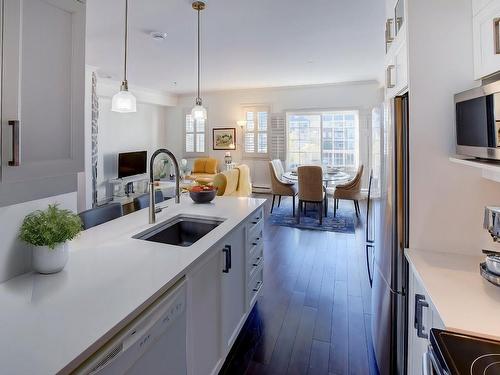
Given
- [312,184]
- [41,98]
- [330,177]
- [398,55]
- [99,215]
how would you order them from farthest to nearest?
[330,177], [312,184], [99,215], [398,55], [41,98]

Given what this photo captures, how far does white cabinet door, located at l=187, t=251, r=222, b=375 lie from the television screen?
20.7 feet

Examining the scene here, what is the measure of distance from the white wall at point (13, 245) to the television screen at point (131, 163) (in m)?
6.23

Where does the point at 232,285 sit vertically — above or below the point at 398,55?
below

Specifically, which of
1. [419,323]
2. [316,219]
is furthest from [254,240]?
[316,219]

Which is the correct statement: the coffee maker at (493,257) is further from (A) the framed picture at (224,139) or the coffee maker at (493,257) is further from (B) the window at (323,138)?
(A) the framed picture at (224,139)

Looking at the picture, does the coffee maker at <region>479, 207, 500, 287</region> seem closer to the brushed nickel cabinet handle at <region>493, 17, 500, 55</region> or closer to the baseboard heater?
the brushed nickel cabinet handle at <region>493, 17, 500, 55</region>

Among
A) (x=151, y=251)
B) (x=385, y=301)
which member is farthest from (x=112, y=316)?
(x=385, y=301)

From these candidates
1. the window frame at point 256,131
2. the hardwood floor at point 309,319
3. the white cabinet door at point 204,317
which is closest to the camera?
the white cabinet door at point 204,317

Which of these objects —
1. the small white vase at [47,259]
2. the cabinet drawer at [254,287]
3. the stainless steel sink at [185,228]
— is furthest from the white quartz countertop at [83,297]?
the cabinet drawer at [254,287]

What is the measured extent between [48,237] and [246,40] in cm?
384

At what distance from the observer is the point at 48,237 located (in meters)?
1.17

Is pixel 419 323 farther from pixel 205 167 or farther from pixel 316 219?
pixel 205 167

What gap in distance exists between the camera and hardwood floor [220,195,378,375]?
187 cm

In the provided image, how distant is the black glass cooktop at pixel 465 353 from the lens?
771mm
